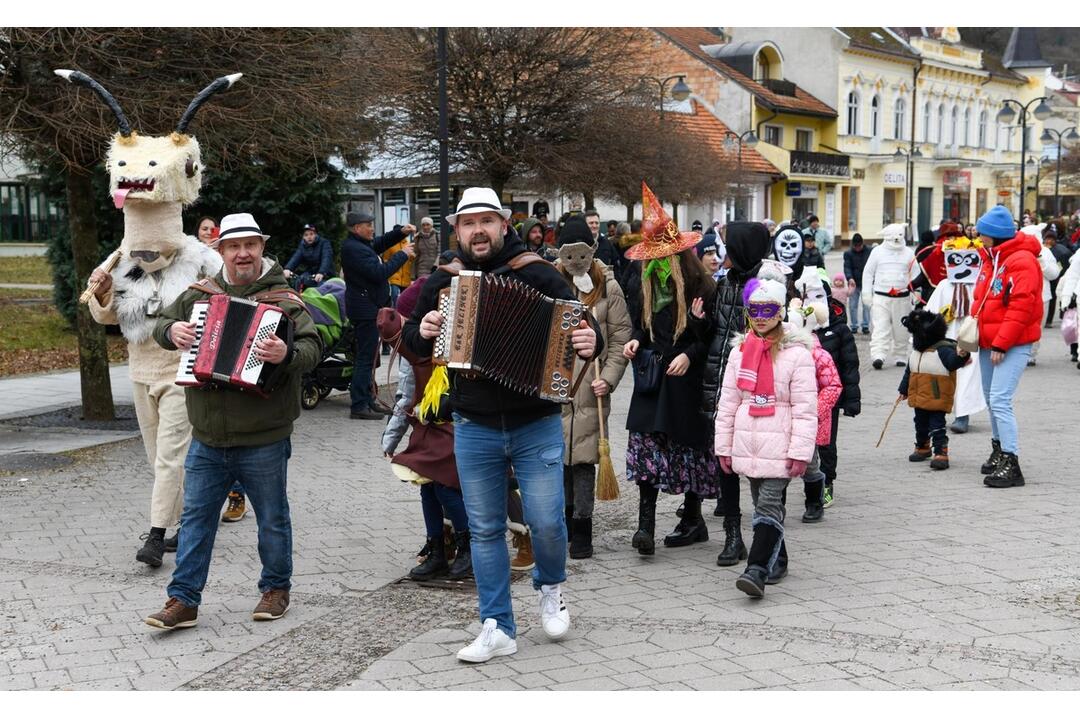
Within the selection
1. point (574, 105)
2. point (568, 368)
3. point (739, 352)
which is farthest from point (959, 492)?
point (574, 105)

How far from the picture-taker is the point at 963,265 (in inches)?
388

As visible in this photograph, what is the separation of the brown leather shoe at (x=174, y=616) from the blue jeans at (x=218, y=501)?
0.03m

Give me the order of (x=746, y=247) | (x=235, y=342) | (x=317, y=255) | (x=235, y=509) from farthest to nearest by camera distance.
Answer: (x=317, y=255), (x=235, y=509), (x=746, y=247), (x=235, y=342)

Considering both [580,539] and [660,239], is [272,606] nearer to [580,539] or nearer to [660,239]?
[580,539]

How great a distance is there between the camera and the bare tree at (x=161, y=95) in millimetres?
9875

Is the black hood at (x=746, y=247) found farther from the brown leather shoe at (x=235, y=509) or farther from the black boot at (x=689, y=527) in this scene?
the brown leather shoe at (x=235, y=509)

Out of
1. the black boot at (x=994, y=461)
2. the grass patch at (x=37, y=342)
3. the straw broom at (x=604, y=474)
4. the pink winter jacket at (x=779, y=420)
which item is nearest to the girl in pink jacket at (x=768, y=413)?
the pink winter jacket at (x=779, y=420)

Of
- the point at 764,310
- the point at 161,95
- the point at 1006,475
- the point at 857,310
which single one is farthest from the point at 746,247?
the point at 857,310

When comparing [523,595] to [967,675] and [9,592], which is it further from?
[9,592]

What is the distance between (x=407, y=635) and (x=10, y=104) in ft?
21.9

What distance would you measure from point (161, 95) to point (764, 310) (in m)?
6.25

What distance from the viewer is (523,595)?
6.21 meters

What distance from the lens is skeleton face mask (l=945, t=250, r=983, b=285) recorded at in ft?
32.2

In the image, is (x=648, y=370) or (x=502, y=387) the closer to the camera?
(x=502, y=387)
